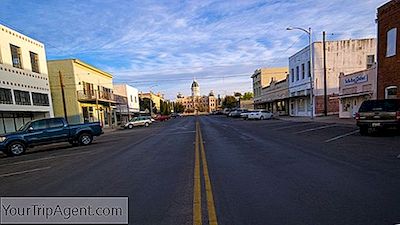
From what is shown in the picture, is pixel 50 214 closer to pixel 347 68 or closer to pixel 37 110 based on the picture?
pixel 37 110

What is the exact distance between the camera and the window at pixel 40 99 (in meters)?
29.7

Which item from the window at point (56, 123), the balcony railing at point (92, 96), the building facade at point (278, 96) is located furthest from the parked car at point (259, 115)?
the window at point (56, 123)

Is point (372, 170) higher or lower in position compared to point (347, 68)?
lower

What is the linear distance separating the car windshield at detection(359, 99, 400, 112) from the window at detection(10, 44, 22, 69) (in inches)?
1098

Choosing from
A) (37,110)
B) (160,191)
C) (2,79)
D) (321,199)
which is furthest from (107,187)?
(37,110)

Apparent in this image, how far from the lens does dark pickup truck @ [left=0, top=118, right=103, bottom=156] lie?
16.2m

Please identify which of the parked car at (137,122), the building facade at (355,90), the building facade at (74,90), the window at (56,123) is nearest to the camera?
the window at (56,123)

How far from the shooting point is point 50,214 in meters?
5.19

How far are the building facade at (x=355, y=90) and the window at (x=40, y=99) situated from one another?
3153cm

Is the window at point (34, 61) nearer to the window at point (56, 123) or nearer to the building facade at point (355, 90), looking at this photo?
the window at point (56, 123)

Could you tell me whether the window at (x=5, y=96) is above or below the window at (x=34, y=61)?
below

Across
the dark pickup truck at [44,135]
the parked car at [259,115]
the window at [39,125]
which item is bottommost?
the parked car at [259,115]

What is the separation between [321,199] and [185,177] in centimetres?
332

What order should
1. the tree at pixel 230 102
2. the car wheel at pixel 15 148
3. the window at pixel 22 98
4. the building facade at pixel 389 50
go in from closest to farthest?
the car wheel at pixel 15 148 < the building facade at pixel 389 50 < the window at pixel 22 98 < the tree at pixel 230 102
